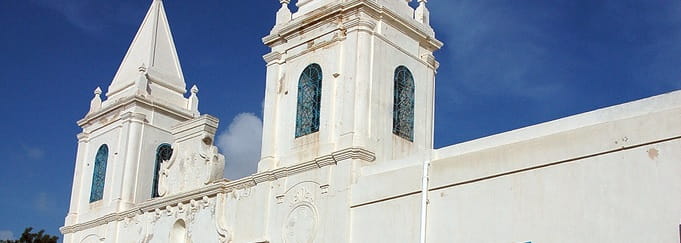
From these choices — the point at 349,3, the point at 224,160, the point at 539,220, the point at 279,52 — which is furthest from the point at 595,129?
the point at 224,160

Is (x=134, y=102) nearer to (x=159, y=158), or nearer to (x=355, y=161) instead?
(x=159, y=158)

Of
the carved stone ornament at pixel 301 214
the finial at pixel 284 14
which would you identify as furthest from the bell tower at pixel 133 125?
the carved stone ornament at pixel 301 214

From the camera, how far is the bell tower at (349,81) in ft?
62.8

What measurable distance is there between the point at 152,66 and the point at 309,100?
7681mm

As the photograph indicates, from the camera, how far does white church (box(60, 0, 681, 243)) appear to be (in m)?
14.4

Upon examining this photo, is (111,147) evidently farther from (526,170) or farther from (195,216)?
(526,170)

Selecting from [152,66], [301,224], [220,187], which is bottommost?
[301,224]

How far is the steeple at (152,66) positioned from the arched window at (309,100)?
6724 mm

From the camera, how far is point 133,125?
83.1ft

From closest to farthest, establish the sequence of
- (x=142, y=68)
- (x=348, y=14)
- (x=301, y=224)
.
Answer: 1. (x=301, y=224)
2. (x=348, y=14)
3. (x=142, y=68)

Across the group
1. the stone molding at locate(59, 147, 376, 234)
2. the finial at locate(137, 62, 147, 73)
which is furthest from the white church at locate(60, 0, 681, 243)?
the finial at locate(137, 62, 147, 73)

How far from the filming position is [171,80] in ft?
87.8

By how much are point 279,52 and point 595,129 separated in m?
8.35

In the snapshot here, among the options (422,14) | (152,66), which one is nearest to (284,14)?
(422,14)
